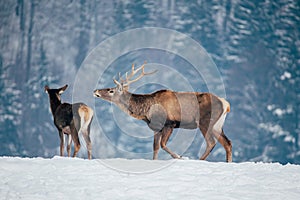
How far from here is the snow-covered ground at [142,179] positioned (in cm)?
580

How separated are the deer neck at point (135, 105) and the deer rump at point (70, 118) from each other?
1051 millimetres

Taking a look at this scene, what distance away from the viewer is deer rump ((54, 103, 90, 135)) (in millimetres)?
10438

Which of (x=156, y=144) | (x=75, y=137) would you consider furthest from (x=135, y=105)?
(x=75, y=137)

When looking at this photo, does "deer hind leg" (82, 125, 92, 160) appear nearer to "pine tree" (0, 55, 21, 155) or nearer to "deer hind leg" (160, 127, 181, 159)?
"deer hind leg" (160, 127, 181, 159)

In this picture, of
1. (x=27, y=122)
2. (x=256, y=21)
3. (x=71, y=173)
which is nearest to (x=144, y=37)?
(x=256, y=21)

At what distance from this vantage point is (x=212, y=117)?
9.65 metres

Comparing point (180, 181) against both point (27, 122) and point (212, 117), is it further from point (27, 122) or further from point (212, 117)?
point (27, 122)

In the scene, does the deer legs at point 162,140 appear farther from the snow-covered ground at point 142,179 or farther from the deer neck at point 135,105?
the snow-covered ground at point 142,179

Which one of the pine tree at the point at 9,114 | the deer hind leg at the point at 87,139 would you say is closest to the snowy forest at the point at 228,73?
the pine tree at the point at 9,114

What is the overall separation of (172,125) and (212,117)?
2.41 ft

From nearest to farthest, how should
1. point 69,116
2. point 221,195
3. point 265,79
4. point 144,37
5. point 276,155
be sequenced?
point 221,195 → point 69,116 → point 276,155 → point 265,79 → point 144,37

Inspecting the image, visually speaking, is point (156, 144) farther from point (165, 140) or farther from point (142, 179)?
point (142, 179)

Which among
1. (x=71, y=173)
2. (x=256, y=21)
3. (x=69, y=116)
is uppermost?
(x=71, y=173)

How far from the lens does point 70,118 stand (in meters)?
10.5
